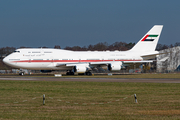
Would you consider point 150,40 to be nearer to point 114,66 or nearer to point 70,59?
point 114,66

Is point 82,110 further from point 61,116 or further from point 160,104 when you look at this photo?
point 160,104

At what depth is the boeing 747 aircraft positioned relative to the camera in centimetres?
5334

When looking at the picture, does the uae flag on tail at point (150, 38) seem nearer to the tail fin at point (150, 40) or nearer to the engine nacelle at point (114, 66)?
the tail fin at point (150, 40)

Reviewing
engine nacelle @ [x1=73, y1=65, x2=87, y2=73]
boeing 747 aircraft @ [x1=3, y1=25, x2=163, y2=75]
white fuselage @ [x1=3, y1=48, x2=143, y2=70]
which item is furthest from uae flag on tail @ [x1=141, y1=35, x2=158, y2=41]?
engine nacelle @ [x1=73, y1=65, x2=87, y2=73]

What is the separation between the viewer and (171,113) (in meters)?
13.1

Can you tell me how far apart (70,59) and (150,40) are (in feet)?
63.7

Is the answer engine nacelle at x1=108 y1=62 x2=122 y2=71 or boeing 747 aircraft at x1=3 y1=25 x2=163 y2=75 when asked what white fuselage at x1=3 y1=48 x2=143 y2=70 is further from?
engine nacelle at x1=108 y1=62 x2=122 y2=71

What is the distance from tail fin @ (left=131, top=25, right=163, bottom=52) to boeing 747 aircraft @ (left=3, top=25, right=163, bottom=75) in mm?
1739

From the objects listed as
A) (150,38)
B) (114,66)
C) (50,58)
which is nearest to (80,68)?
(50,58)

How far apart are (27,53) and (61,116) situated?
42.9m

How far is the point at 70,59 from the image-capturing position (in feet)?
184

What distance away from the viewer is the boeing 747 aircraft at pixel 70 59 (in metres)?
53.3

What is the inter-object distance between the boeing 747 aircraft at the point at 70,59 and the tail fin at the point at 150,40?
1.74 meters

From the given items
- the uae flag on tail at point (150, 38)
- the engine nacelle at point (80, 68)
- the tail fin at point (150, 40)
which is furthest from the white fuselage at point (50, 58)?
the uae flag on tail at point (150, 38)
